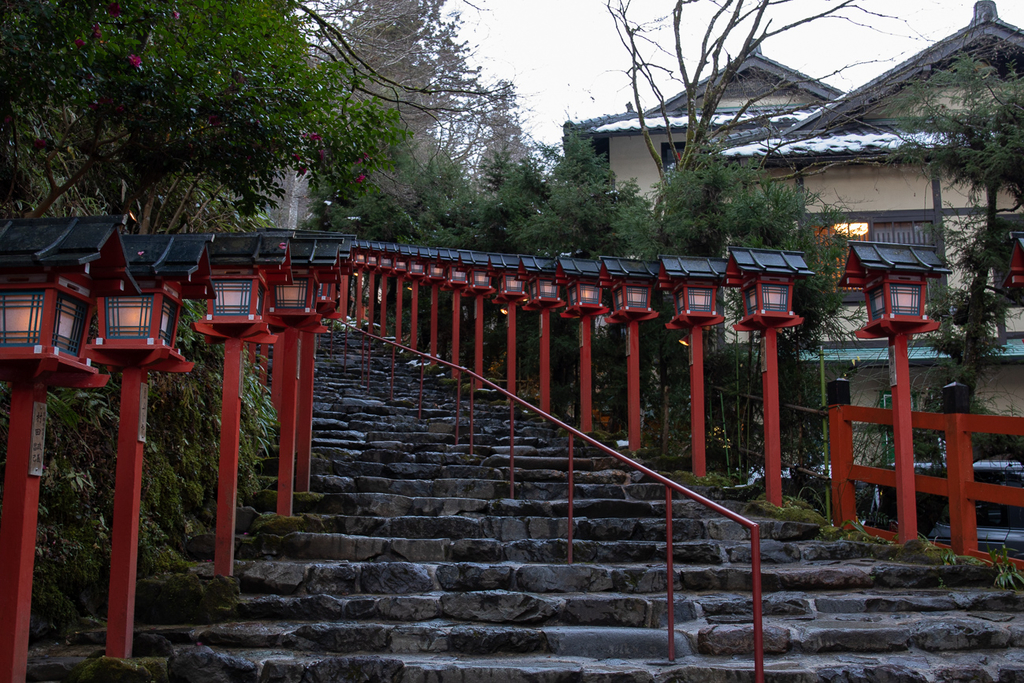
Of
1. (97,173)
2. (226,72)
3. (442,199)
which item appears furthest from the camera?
(442,199)

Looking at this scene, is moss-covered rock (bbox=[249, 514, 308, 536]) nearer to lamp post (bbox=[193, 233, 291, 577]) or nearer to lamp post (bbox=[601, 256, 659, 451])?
lamp post (bbox=[193, 233, 291, 577])

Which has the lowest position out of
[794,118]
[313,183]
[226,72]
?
[313,183]

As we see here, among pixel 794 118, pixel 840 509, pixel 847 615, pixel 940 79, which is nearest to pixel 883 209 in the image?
pixel 794 118

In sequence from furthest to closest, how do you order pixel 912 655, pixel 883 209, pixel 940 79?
pixel 883 209, pixel 940 79, pixel 912 655

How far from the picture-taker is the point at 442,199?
17.3m

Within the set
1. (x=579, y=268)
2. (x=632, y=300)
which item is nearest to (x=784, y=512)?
(x=632, y=300)

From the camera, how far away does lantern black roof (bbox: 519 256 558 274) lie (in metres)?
10.8

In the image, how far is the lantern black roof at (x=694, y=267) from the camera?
8367 millimetres

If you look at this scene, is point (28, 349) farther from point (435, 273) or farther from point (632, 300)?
point (435, 273)

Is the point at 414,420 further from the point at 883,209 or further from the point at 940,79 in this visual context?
the point at 883,209

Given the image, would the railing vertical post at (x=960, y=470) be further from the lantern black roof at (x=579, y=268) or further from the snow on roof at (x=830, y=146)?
the snow on roof at (x=830, y=146)

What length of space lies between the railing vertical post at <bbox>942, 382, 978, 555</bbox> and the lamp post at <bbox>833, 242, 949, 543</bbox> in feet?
1.08

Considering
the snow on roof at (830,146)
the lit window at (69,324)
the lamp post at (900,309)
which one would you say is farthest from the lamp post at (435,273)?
the lit window at (69,324)

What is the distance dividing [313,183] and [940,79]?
26.7 ft
